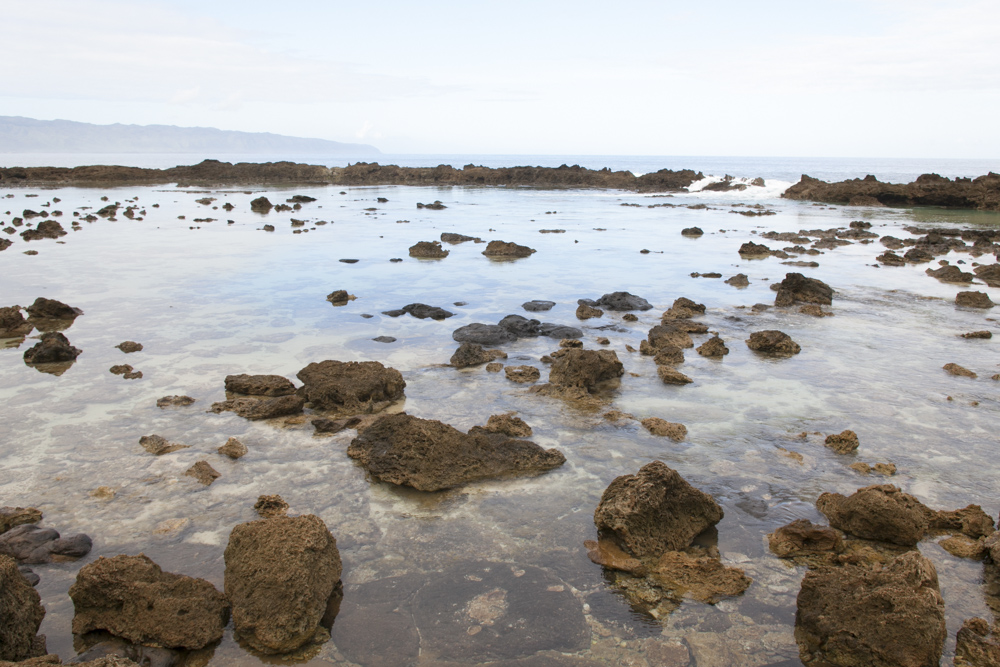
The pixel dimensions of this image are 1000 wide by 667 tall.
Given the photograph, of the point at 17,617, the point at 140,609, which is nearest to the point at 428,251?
the point at 140,609

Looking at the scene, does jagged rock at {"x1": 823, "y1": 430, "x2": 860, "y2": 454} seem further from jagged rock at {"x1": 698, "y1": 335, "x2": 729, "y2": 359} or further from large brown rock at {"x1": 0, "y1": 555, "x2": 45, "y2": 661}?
large brown rock at {"x1": 0, "y1": 555, "x2": 45, "y2": 661}

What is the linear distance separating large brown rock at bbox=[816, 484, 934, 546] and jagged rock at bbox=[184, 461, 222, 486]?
5.34m

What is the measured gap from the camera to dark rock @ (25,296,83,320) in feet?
36.1

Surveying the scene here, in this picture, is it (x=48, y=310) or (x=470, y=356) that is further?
(x=48, y=310)

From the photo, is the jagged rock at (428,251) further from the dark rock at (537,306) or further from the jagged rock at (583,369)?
the jagged rock at (583,369)

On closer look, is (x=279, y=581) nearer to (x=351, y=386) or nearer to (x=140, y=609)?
(x=140, y=609)

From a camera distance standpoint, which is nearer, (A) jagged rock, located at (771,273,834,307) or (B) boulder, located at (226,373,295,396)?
(B) boulder, located at (226,373,295,396)

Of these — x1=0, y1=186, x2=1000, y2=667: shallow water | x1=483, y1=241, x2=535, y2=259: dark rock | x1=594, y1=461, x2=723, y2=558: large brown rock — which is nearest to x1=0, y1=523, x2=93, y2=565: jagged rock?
x1=0, y1=186, x2=1000, y2=667: shallow water

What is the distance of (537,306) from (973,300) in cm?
919

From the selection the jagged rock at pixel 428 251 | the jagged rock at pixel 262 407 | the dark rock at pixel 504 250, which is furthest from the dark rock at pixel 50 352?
the dark rock at pixel 504 250

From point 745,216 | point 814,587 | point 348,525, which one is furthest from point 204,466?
point 745,216

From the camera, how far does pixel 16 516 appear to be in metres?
4.89

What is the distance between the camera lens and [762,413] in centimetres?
737

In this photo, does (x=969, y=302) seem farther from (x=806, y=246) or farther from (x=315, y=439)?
(x=315, y=439)
